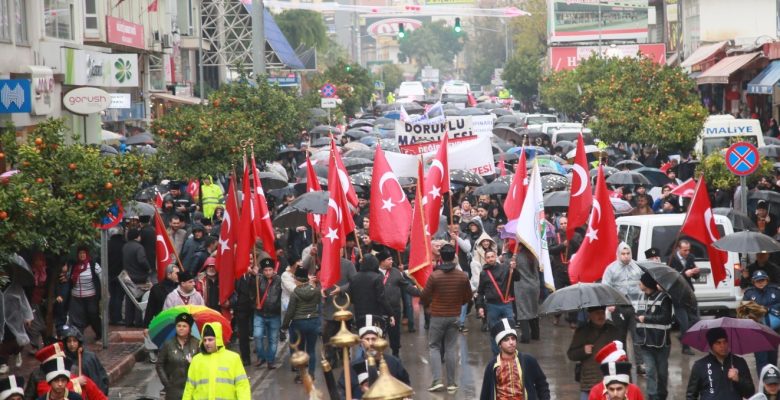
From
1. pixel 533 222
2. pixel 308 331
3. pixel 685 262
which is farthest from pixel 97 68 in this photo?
pixel 685 262

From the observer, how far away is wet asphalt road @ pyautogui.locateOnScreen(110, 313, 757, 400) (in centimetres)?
1477

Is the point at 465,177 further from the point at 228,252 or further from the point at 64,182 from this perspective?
the point at 64,182

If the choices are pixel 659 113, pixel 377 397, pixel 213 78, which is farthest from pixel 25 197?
pixel 213 78

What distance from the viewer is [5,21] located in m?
24.3

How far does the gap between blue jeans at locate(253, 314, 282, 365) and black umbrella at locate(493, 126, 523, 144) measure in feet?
96.8

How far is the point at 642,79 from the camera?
128ft

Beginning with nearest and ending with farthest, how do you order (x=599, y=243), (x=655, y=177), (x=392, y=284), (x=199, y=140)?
(x=599, y=243)
(x=392, y=284)
(x=199, y=140)
(x=655, y=177)

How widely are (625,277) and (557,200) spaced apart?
747cm

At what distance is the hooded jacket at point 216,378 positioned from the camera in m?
10.4

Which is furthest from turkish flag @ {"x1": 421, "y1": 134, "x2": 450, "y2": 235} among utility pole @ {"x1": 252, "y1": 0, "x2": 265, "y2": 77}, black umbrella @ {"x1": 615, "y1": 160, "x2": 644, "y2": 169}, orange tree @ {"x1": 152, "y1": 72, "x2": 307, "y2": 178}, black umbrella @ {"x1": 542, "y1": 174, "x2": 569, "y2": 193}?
utility pole @ {"x1": 252, "y1": 0, "x2": 265, "y2": 77}

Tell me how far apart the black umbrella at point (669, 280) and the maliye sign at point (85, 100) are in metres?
12.4

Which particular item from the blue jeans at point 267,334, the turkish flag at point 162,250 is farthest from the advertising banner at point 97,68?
the blue jeans at point 267,334

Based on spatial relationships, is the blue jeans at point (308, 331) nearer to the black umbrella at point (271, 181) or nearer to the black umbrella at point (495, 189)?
the black umbrella at point (495, 189)

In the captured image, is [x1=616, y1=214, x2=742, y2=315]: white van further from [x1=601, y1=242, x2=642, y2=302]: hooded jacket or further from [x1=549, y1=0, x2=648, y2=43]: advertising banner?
[x1=549, y1=0, x2=648, y2=43]: advertising banner
